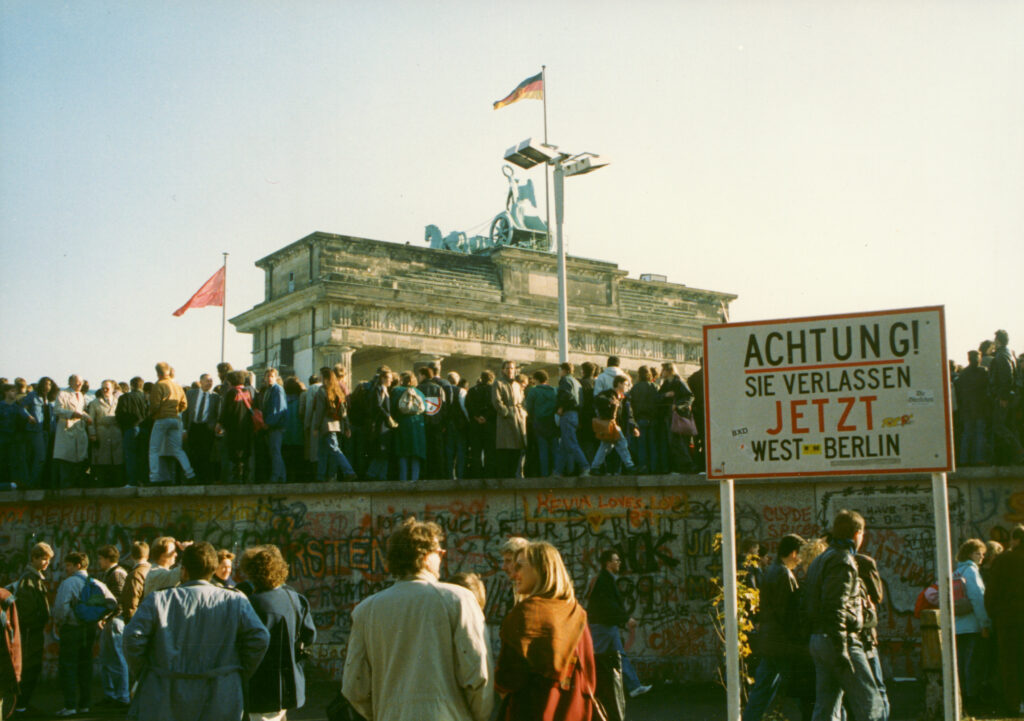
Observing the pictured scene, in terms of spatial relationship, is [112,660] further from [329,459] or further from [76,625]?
[329,459]

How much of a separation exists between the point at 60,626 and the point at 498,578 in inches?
204

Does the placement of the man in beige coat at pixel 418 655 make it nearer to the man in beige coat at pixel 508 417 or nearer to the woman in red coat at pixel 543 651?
the woman in red coat at pixel 543 651

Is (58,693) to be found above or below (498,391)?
below

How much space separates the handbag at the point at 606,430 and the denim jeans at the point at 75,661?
6257mm

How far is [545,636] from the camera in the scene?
524 centimetres

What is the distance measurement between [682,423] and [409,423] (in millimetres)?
3488

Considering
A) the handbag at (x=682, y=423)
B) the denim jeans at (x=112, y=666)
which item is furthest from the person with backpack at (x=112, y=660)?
the handbag at (x=682, y=423)

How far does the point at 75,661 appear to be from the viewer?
11586mm

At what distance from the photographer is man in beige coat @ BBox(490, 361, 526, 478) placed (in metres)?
14.6

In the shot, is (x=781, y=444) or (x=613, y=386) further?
(x=613, y=386)

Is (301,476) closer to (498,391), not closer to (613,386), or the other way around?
(498,391)

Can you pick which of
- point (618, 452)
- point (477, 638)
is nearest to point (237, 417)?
point (618, 452)

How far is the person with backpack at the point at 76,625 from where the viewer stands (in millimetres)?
11289

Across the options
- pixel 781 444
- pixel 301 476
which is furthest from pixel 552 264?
pixel 781 444
